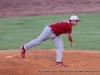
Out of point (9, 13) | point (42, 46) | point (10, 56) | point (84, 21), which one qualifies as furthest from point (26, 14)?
point (10, 56)

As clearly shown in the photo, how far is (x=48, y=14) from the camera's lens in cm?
2441

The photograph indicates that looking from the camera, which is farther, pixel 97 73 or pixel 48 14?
pixel 48 14

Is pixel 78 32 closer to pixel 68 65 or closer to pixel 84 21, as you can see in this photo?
pixel 84 21

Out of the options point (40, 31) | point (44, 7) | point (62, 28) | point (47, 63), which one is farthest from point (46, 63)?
point (44, 7)

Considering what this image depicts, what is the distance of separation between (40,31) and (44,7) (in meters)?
9.73

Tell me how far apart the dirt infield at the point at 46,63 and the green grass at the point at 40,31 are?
148 cm

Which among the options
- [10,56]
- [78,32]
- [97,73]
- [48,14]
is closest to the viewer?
[97,73]

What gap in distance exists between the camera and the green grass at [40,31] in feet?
46.6

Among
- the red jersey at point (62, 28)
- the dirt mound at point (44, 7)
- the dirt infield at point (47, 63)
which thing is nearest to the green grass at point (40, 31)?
the dirt infield at point (47, 63)

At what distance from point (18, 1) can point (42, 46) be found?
15.2 meters

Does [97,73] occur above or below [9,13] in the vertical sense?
below

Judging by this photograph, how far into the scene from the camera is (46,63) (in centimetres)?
1052

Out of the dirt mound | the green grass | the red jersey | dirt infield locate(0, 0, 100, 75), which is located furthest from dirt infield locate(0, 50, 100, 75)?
the dirt mound

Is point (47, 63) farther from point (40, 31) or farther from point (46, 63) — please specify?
point (40, 31)
